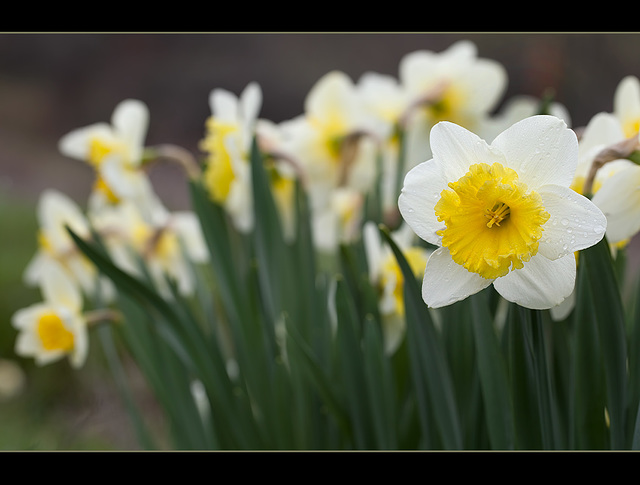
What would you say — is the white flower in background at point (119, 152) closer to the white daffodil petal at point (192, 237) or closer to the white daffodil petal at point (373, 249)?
the white daffodil petal at point (192, 237)

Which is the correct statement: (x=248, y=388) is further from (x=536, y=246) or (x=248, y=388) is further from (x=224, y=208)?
(x=536, y=246)

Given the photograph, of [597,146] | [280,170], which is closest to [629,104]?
[597,146]

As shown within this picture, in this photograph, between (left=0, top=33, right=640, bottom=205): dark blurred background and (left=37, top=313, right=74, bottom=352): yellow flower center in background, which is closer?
(left=37, top=313, right=74, bottom=352): yellow flower center in background

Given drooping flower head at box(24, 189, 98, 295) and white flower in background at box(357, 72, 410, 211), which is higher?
white flower in background at box(357, 72, 410, 211)

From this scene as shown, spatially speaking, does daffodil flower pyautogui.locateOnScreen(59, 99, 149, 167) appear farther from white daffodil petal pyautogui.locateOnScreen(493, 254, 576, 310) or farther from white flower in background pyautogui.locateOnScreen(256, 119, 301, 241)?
white daffodil petal pyautogui.locateOnScreen(493, 254, 576, 310)

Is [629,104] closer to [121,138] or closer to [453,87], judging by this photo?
[453,87]

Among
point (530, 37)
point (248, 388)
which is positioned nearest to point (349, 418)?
point (248, 388)

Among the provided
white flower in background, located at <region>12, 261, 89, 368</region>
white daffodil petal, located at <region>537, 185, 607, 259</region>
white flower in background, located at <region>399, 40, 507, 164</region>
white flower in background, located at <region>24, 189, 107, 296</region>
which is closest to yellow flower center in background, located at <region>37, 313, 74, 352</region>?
white flower in background, located at <region>12, 261, 89, 368</region>
